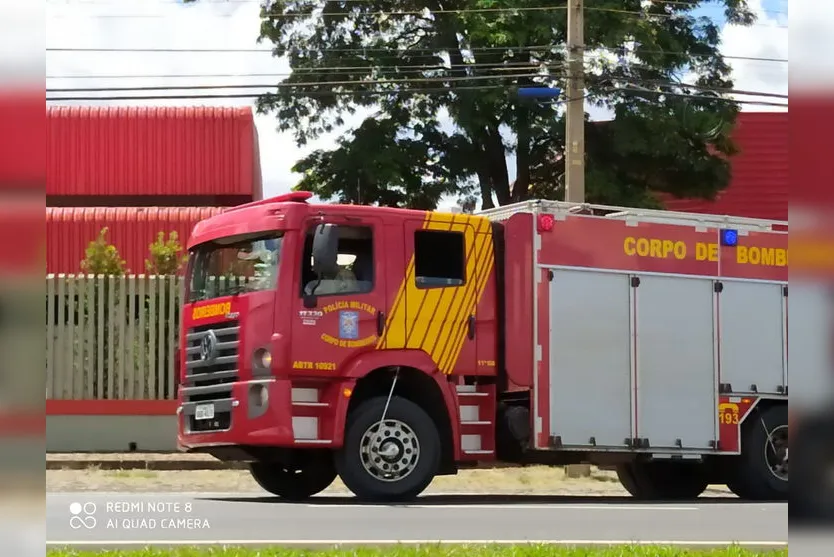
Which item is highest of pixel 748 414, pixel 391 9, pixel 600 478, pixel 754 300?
pixel 391 9

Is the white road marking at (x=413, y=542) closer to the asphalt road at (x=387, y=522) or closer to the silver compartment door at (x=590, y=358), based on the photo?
the asphalt road at (x=387, y=522)

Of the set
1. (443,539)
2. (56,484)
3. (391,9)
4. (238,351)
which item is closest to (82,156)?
(391,9)

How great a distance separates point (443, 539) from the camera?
6.89 m

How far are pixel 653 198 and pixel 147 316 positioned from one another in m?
11.8

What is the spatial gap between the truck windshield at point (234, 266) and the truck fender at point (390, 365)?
1032 mm

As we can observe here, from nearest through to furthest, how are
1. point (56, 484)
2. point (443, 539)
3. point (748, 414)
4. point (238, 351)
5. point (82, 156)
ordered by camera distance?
point (443, 539), point (238, 351), point (748, 414), point (56, 484), point (82, 156)

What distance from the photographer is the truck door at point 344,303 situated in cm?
1067

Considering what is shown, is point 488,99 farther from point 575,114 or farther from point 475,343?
point 475,343

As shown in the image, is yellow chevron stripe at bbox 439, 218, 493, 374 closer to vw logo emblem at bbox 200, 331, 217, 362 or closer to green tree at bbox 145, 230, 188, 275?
vw logo emblem at bbox 200, 331, 217, 362

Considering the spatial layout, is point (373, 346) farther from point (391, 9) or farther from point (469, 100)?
point (391, 9)

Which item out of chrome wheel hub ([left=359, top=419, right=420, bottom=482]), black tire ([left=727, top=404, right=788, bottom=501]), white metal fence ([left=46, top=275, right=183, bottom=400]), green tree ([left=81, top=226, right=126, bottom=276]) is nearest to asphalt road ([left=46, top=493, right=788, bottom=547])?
chrome wheel hub ([left=359, top=419, right=420, bottom=482])

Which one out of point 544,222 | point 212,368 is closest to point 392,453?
point 212,368

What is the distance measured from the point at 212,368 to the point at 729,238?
553 cm

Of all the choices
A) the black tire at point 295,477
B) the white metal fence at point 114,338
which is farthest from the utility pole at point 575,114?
the black tire at point 295,477
